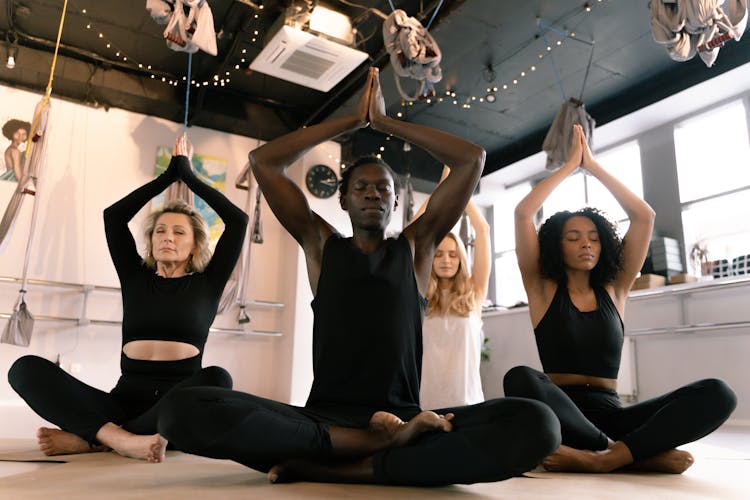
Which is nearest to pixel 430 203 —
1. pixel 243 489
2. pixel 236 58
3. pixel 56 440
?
pixel 243 489

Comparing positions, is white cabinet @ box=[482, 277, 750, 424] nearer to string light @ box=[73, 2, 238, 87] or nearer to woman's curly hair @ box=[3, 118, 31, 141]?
string light @ box=[73, 2, 238, 87]

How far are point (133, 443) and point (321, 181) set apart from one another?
149 inches

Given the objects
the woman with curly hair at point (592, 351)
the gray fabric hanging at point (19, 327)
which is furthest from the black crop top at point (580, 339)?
the gray fabric hanging at point (19, 327)

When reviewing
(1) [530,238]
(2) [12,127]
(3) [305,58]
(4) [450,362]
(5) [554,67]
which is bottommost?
(4) [450,362]

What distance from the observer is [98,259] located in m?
4.46

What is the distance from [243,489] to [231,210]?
110 cm

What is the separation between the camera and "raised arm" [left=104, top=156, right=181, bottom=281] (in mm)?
1964

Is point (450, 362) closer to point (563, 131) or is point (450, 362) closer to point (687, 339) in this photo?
point (563, 131)

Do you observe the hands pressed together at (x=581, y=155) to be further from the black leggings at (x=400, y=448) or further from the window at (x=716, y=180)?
the window at (x=716, y=180)

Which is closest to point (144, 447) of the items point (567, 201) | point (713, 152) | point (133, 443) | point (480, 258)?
point (133, 443)

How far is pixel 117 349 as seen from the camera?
14.5 ft

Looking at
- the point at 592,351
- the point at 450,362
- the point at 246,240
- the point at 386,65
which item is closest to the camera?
the point at 592,351

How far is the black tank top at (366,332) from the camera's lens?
1227 mm

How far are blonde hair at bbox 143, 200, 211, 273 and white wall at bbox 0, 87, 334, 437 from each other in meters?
2.31
